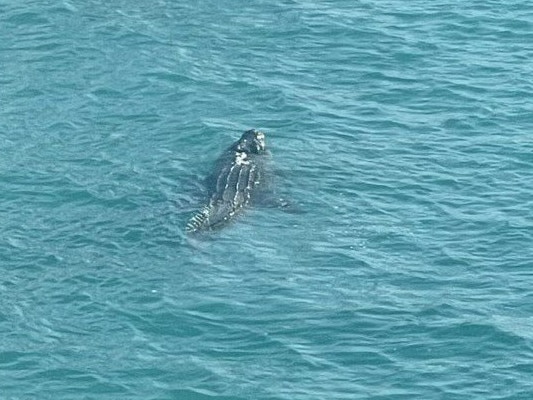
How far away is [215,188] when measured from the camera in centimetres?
3509

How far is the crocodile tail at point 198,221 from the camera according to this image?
33.1 meters

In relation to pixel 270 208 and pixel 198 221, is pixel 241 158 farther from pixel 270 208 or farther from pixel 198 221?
pixel 198 221

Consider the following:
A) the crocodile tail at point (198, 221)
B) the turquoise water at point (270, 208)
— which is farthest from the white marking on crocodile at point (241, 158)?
the crocodile tail at point (198, 221)

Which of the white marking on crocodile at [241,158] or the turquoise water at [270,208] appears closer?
the turquoise water at [270,208]

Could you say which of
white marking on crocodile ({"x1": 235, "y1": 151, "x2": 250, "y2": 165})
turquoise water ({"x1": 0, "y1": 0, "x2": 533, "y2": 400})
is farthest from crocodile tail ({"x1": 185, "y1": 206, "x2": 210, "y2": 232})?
white marking on crocodile ({"x1": 235, "y1": 151, "x2": 250, "y2": 165})

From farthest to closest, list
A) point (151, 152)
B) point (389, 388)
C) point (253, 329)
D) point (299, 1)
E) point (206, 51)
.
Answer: point (299, 1)
point (206, 51)
point (151, 152)
point (253, 329)
point (389, 388)

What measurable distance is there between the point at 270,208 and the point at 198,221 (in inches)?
87.2

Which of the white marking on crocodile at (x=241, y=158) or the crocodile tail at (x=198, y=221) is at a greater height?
the white marking on crocodile at (x=241, y=158)

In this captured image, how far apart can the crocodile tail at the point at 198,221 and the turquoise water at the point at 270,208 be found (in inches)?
12.2

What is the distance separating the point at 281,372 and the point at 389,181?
9.48 metres

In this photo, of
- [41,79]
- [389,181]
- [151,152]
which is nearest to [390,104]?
[389,181]

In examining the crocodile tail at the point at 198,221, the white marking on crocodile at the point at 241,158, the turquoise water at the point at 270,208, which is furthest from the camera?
the white marking on crocodile at the point at 241,158

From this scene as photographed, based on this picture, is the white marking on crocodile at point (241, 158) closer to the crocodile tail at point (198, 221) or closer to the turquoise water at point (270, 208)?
the turquoise water at point (270, 208)

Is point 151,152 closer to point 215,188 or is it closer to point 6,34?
point 215,188
